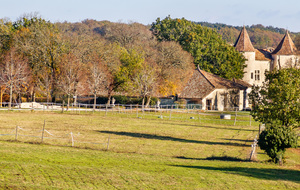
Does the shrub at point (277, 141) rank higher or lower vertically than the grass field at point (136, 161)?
higher

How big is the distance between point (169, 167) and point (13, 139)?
13.1m

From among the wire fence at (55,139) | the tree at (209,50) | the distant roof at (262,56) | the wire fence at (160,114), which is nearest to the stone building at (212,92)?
the tree at (209,50)

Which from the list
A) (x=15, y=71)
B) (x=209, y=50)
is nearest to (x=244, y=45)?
(x=209, y=50)

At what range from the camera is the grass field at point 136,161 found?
16.8 meters

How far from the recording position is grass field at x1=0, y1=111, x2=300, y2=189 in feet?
55.1

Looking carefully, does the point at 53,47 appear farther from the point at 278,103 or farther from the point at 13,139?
the point at 278,103

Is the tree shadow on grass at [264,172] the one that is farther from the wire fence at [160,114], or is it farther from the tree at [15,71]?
the tree at [15,71]

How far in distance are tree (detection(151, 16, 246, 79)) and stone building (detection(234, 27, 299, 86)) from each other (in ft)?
8.59

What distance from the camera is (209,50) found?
81.0 m

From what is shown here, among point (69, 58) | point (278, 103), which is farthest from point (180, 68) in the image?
point (278, 103)

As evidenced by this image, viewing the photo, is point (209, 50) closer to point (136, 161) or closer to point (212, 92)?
point (212, 92)

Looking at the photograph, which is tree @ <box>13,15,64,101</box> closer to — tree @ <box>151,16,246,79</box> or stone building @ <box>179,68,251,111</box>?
stone building @ <box>179,68,251,111</box>

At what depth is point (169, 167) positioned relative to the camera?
67.5ft

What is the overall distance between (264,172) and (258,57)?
7023 centimetres
